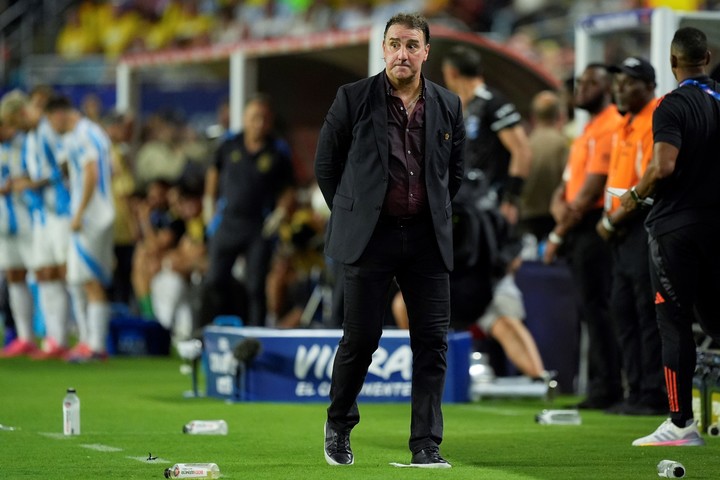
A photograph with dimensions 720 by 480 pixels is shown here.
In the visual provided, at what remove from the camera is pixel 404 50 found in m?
7.00

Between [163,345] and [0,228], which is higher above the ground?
[0,228]

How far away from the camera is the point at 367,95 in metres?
7.16

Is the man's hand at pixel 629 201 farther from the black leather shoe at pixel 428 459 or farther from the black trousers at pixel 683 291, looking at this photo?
the black leather shoe at pixel 428 459

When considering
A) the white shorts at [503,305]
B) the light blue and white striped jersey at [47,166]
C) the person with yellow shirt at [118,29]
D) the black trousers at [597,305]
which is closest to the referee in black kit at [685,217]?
the black trousers at [597,305]

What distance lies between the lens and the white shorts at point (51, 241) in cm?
1539

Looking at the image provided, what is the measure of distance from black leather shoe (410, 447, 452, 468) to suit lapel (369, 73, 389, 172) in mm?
1300

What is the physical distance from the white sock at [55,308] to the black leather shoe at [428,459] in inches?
356

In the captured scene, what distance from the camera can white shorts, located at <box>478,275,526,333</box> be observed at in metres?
11.9

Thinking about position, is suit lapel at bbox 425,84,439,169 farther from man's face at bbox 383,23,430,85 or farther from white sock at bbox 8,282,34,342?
white sock at bbox 8,282,34,342

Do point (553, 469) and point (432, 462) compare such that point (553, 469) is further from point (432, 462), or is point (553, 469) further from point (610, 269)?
point (610, 269)

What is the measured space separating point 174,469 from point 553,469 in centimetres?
180

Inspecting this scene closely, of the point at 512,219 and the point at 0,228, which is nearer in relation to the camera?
the point at 512,219

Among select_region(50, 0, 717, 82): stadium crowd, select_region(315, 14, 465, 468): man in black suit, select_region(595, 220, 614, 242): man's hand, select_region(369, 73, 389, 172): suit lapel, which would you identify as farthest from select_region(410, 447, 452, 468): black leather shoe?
select_region(50, 0, 717, 82): stadium crowd

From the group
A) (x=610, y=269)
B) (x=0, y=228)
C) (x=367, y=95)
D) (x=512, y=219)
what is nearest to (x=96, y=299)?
(x=0, y=228)
